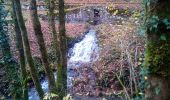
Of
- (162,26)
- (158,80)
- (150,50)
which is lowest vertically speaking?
(158,80)

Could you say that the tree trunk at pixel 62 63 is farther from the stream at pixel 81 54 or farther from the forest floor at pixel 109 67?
the stream at pixel 81 54

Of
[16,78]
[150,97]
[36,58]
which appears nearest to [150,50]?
[150,97]

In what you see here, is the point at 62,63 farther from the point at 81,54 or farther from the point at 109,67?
the point at 81,54

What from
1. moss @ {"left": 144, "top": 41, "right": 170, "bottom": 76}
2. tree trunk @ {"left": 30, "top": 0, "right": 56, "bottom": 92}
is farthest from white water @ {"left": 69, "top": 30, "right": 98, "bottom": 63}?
moss @ {"left": 144, "top": 41, "right": 170, "bottom": 76}

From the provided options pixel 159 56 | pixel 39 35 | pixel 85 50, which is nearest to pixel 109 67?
pixel 85 50

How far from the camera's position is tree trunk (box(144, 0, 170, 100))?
2.66m

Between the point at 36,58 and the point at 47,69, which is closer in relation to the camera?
the point at 47,69

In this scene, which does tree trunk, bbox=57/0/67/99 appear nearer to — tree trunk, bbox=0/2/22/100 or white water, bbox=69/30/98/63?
tree trunk, bbox=0/2/22/100

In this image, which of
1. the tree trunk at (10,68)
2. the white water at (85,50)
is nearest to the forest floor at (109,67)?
the white water at (85,50)

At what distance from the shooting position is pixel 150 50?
2.79 meters

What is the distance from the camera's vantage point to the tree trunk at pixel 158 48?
2.66 metres

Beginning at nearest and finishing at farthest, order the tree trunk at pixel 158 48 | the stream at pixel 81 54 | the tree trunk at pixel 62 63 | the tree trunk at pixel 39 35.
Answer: the tree trunk at pixel 158 48, the tree trunk at pixel 39 35, the tree trunk at pixel 62 63, the stream at pixel 81 54

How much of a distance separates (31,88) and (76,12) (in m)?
12.7

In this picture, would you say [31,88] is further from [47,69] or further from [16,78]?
[47,69]
